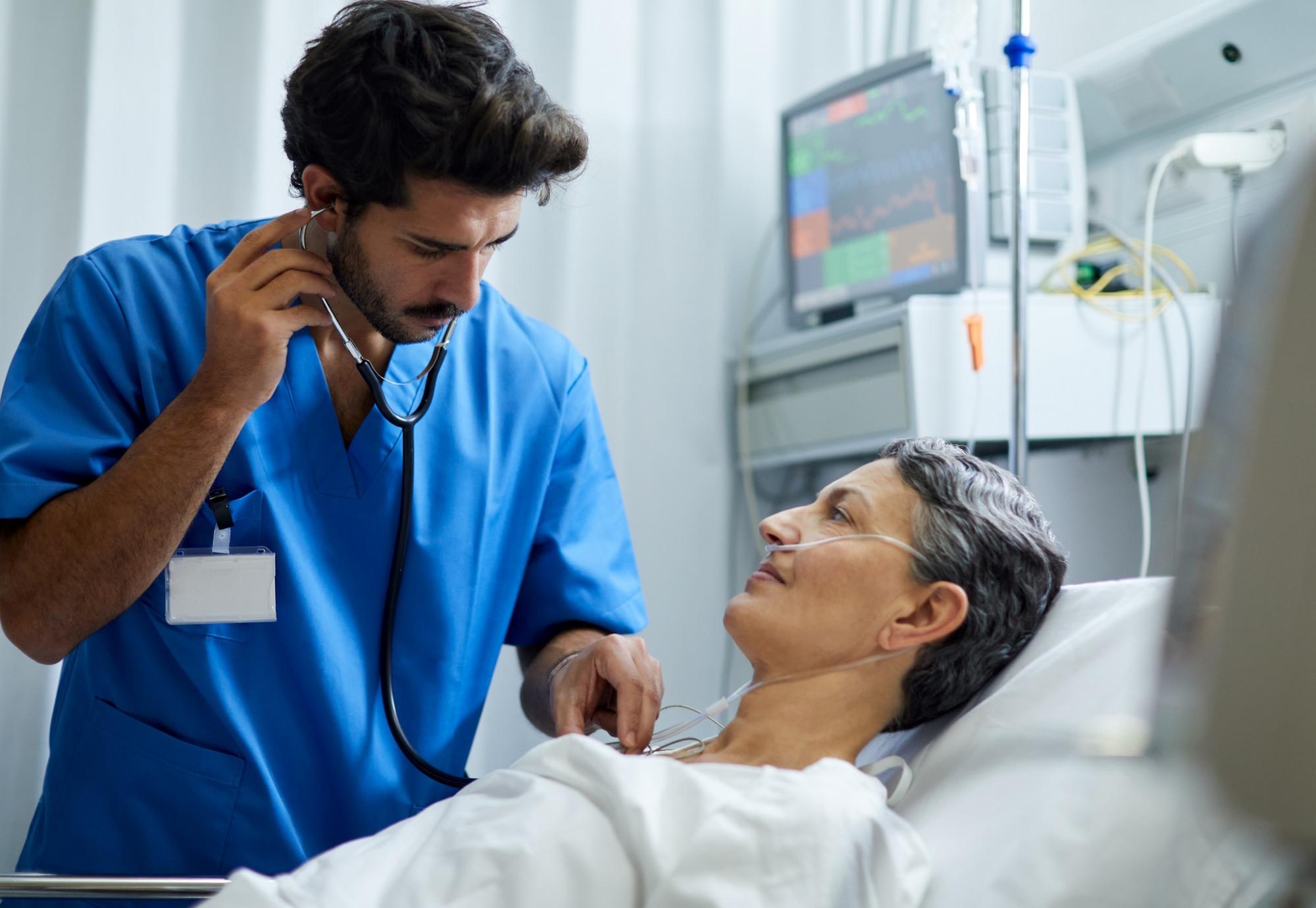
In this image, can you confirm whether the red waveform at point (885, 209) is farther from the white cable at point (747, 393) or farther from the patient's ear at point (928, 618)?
the patient's ear at point (928, 618)

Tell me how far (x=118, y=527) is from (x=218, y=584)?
0.13 m

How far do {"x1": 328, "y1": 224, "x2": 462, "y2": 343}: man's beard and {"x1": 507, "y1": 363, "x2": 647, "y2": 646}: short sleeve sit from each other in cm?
30

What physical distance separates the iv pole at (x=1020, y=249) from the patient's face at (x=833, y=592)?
0.59 m

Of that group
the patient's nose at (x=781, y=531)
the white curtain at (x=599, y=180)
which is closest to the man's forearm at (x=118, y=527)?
the patient's nose at (x=781, y=531)

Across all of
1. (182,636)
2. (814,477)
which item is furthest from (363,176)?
(814,477)

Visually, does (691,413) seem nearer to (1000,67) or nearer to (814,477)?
(814,477)

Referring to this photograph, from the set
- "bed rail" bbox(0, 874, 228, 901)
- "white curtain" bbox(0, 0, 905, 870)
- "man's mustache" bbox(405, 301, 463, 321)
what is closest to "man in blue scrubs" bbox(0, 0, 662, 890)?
"man's mustache" bbox(405, 301, 463, 321)

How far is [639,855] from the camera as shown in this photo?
35.5 inches

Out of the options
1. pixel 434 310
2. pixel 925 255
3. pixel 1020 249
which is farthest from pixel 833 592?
pixel 925 255

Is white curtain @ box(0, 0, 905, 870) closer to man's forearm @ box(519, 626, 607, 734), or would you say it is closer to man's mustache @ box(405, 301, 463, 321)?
man's forearm @ box(519, 626, 607, 734)

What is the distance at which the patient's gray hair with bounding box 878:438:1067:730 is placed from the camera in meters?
1.20

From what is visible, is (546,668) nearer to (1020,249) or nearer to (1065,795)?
(1065,795)

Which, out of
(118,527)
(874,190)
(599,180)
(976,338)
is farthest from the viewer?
(599,180)

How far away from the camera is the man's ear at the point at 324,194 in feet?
4.17
